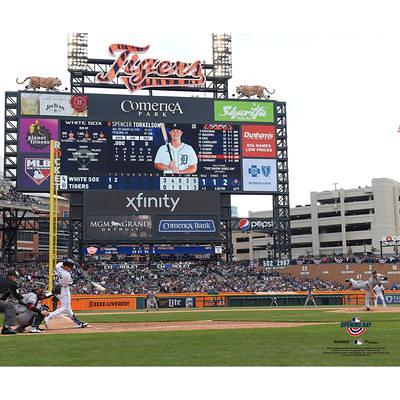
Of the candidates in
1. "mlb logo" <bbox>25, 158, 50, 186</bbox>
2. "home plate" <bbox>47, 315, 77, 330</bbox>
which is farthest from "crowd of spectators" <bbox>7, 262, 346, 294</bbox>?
"home plate" <bbox>47, 315, 77, 330</bbox>

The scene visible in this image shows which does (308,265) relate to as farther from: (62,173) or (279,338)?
(279,338)

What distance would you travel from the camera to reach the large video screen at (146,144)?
5466 cm

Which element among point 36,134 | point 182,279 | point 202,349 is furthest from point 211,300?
point 202,349

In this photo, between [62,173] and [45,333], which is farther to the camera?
[62,173]

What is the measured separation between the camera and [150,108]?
57500mm

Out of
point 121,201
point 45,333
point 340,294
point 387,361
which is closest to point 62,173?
point 121,201

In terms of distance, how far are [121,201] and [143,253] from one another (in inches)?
196

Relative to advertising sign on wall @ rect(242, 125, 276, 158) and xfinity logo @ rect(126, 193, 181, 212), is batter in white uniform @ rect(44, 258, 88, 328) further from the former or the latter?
advertising sign on wall @ rect(242, 125, 276, 158)

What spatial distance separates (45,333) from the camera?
16.4 m

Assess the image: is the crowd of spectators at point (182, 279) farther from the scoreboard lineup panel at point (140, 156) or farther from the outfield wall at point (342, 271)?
the scoreboard lineup panel at point (140, 156)

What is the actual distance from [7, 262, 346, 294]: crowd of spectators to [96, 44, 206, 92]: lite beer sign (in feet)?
54.1

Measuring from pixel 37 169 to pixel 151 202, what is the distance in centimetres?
989

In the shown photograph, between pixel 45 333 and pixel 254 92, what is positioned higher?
pixel 254 92

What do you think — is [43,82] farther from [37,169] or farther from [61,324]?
[61,324]
